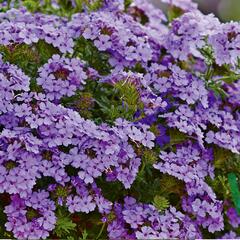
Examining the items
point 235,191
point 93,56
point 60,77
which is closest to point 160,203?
point 235,191

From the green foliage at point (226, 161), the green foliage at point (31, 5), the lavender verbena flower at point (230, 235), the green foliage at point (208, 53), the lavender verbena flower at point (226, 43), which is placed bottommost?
the lavender verbena flower at point (230, 235)

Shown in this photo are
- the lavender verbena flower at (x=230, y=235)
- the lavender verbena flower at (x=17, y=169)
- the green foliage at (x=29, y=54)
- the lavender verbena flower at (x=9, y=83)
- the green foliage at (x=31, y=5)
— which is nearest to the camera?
the lavender verbena flower at (x=17, y=169)

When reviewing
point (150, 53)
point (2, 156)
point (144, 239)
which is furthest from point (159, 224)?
point (150, 53)

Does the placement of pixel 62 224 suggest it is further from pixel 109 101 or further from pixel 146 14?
pixel 146 14

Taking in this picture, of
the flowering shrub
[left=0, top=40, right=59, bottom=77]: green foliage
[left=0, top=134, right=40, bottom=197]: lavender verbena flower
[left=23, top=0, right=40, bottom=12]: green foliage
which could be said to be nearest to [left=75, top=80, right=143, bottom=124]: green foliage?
the flowering shrub

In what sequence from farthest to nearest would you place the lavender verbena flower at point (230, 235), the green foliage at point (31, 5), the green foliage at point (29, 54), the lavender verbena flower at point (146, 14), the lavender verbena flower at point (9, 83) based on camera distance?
the lavender verbena flower at point (146, 14)
the green foliage at point (31, 5)
the lavender verbena flower at point (230, 235)
the green foliage at point (29, 54)
the lavender verbena flower at point (9, 83)

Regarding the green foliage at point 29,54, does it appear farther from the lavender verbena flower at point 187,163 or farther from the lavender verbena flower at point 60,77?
the lavender verbena flower at point 187,163

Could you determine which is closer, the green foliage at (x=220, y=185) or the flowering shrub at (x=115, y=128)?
the flowering shrub at (x=115, y=128)

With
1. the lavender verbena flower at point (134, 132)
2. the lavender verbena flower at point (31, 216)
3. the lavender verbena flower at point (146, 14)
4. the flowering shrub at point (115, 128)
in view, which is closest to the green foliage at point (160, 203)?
the flowering shrub at point (115, 128)
